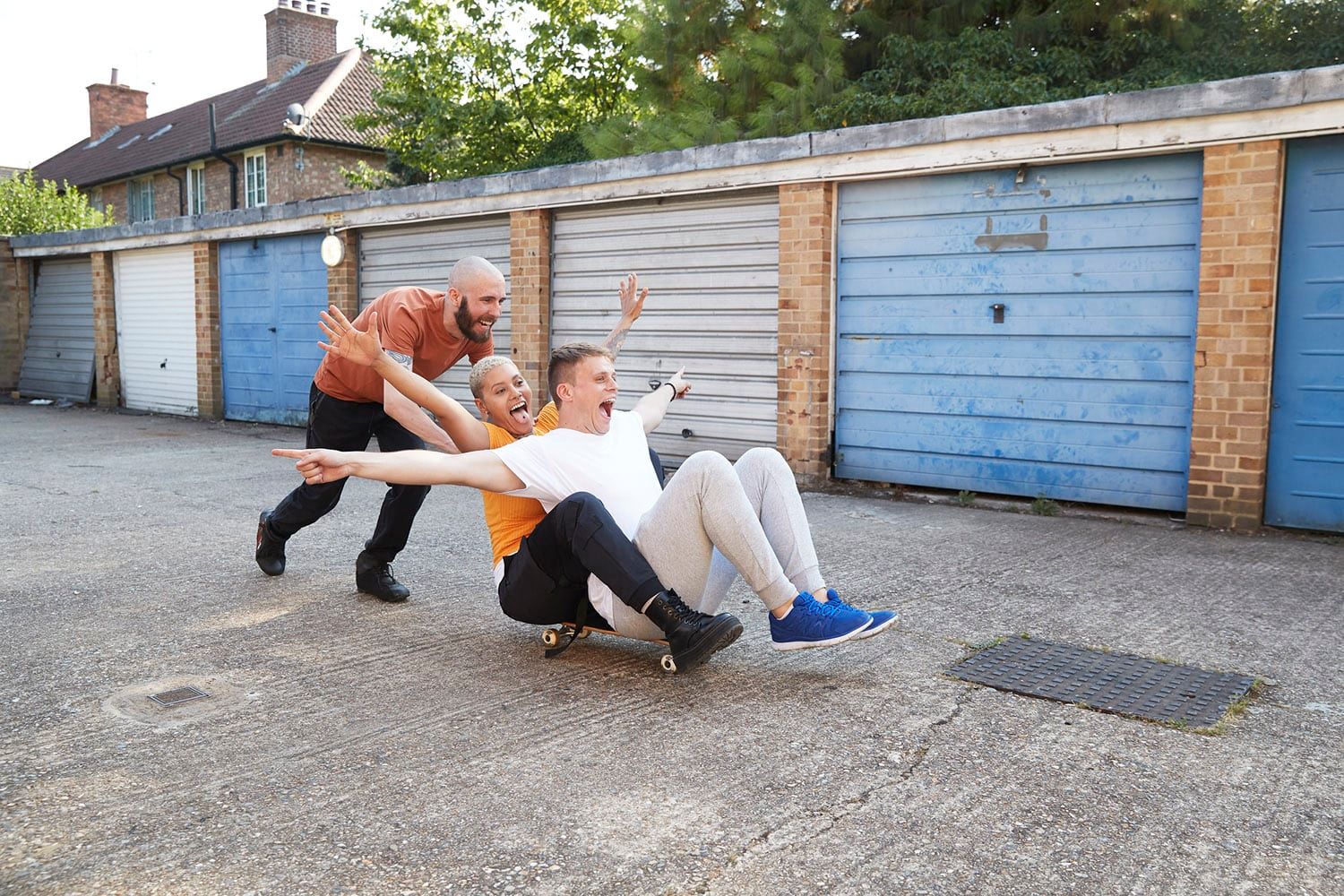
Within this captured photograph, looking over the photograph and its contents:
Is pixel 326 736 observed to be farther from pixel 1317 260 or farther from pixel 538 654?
pixel 1317 260

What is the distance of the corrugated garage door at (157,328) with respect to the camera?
16.4m

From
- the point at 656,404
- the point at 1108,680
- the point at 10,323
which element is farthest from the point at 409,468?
the point at 10,323

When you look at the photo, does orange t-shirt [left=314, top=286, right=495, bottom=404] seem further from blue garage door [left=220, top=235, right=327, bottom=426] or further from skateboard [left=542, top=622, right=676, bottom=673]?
blue garage door [left=220, top=235, right=327, bottom=426]

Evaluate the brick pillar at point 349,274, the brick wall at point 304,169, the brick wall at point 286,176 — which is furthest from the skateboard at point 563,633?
the brick wall at point 304,169

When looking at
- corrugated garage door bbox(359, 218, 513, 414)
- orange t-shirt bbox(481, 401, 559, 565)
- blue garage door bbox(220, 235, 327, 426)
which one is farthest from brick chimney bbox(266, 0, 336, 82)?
orange t-shirt bbox(481, 401, 559, 565)

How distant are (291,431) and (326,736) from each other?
37.8 ft

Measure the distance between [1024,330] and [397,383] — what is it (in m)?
5.52

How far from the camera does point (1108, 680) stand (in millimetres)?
3840

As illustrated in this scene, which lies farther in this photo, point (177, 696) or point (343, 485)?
point (343, 485)

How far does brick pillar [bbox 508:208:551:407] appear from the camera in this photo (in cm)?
1130

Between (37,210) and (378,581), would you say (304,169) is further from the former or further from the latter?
(378,581)

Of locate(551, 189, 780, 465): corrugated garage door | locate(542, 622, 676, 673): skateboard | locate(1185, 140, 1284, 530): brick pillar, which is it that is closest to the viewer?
locate(542, 622, 676, 673): skateboard

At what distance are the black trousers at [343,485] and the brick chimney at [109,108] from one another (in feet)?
138

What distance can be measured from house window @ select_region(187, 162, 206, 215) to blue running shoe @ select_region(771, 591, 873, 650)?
107 ft
